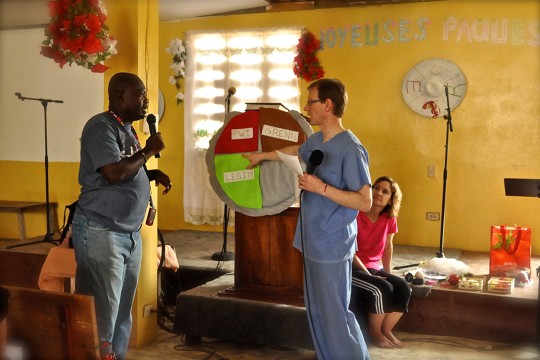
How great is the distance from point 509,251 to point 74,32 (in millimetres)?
3312

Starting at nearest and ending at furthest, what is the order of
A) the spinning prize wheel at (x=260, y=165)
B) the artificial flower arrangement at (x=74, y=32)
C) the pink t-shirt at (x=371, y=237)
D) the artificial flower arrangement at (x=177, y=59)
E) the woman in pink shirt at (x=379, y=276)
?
the artificial flower arrangement at (x=74, y=32), the spinning prize wheel at (x=260, y=165), the woman in pink shirt at (x=379, y=276), the pink t-shirt at (x=371, y=237), the artificial flower arrangement at (x=177, y=59)

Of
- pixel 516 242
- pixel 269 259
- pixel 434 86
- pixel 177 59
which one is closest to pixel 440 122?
pixel 434 86

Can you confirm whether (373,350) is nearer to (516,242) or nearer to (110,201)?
(516,242)

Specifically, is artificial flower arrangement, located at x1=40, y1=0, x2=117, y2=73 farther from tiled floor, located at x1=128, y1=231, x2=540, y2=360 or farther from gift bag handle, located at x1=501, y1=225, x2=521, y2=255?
gift bag handle, located at x1=501, y1=225, x2=521, y2=255

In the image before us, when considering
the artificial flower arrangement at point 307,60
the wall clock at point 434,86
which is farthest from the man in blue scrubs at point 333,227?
the artificial flower arrangement at point 307,60

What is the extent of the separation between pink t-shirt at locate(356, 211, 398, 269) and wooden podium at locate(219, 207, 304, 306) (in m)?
0.54

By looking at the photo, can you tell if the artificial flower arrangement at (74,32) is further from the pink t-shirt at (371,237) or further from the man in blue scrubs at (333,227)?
the pink t-shirt at (371,237)

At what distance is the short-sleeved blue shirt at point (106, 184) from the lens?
2.46 metres

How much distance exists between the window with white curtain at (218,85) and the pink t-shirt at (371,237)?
277 centimetres

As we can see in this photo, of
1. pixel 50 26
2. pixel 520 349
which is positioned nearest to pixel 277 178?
pixel 50 26

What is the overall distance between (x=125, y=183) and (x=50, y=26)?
1112 millimetres

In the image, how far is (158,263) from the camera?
3.97m

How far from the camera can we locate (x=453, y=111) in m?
5.86

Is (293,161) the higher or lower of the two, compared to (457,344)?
higher
